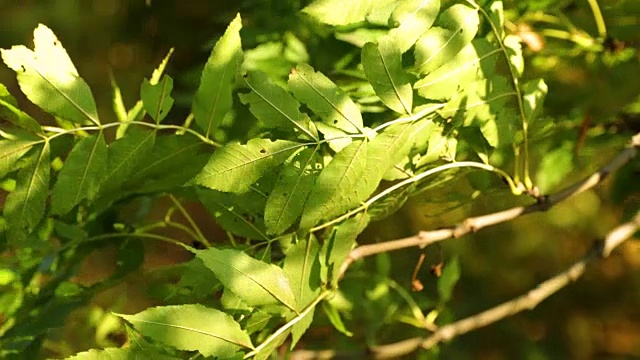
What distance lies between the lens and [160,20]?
150 centimetres

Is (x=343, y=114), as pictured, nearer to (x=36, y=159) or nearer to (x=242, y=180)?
(x=242, y=180)

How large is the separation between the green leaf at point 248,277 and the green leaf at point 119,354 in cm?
5

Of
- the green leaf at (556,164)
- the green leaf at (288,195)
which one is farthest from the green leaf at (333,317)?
the green leaf at (556,164)

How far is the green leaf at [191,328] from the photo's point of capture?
1.13ft

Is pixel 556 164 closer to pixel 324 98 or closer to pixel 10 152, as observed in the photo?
pixel 324 98

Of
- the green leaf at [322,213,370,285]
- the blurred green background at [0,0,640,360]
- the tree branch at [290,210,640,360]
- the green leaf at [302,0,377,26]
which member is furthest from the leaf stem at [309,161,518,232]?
the blurred green background at [0,0,640,360]

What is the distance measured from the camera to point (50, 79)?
1.33ft

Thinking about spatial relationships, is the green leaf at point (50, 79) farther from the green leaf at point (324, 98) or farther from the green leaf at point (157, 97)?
the green leaf at point (324, 98)

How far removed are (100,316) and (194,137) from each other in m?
0.40

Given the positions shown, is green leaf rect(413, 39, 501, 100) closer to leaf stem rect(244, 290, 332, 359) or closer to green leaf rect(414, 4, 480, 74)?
green leaf rect(414, 4, 480, 74)

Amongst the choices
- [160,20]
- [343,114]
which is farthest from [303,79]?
[160,20]

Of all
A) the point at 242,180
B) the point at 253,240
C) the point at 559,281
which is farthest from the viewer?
the point at 559,281

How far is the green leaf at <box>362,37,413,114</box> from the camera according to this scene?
0.38m

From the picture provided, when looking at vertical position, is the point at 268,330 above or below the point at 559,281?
above
